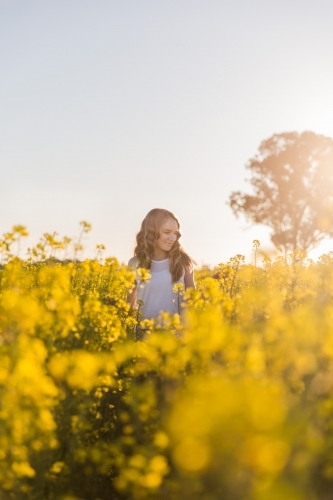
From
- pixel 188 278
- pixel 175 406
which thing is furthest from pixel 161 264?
pixel 175 406

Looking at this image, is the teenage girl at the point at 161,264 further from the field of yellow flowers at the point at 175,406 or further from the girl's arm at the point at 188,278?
the field of yellow flowers at the point at 175,406

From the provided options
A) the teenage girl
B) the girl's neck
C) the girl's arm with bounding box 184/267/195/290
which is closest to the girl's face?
the teenage girl

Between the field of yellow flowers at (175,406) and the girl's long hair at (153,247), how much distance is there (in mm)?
2030

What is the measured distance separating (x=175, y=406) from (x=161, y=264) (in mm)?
4266

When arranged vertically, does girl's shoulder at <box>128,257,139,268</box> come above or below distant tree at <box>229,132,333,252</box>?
below

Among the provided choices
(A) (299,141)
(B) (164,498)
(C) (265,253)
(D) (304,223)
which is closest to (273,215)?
(D) (304,223)

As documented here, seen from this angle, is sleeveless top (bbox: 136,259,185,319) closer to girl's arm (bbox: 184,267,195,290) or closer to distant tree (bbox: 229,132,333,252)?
girl's arm (bbox: 184,267,195,290)

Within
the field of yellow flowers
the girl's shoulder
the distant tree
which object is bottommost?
the field of yellow flowers

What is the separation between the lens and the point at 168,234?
619 cm

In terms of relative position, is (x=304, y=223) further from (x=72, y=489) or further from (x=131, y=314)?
(x=72, y=489)

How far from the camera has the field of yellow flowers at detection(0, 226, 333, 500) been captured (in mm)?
1866

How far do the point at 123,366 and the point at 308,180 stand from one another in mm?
24762

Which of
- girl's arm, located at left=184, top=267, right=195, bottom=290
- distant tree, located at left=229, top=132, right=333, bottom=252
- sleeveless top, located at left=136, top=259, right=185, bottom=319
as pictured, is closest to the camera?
sleeveless top, located at left=136, top=259, right=185, bottom=319

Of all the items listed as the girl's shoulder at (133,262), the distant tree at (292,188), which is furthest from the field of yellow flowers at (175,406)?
the distant tree at (292,188)
